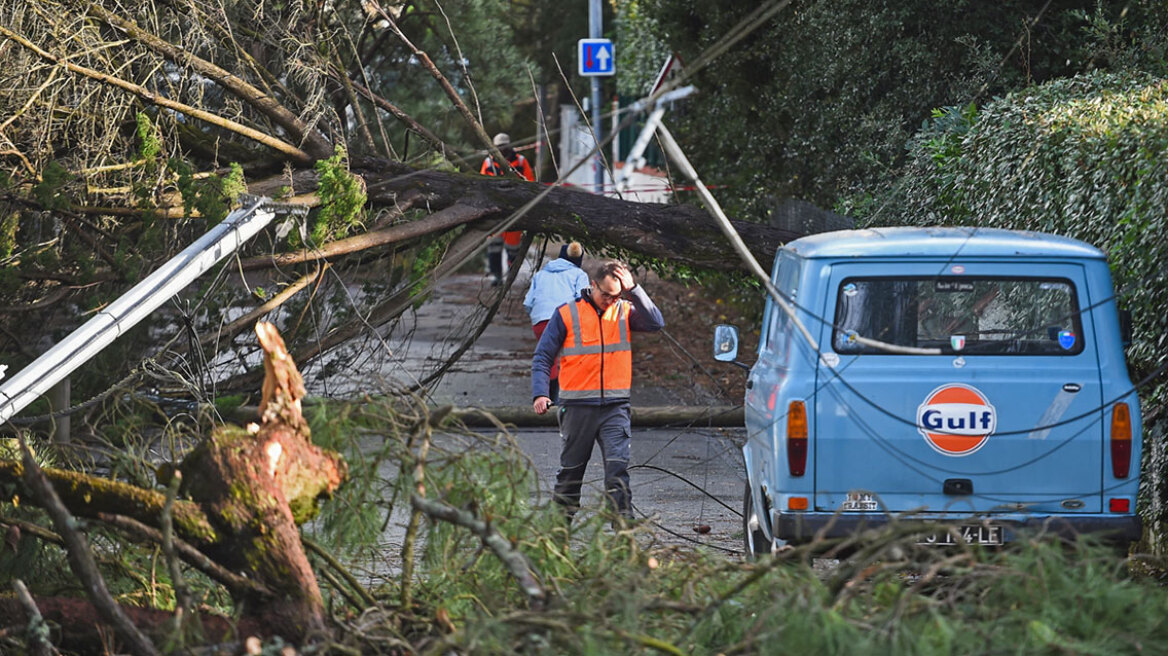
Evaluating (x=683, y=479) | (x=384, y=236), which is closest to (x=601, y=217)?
(x=384, y=236)

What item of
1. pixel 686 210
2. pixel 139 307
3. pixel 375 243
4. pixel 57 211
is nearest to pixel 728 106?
pixel 686 210

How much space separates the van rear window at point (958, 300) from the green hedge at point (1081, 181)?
764 mm

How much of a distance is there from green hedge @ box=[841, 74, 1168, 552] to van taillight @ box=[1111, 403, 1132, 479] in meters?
1.02

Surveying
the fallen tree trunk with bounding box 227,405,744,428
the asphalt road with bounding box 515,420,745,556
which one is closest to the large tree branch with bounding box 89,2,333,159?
the fallen tree trunk with bounding box 227,405,744,428

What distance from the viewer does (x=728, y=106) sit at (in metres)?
16.8

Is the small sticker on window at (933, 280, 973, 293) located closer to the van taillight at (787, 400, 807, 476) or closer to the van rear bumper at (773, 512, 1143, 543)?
the van taillight at (787, 400, 807, 476)

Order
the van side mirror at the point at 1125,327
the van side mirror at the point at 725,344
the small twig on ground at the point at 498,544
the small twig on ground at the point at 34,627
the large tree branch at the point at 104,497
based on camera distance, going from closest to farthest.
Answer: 1. the small twig on ground at the point at 498,544
2. the small twig on ground at the point at 34,627
3. the large tree branch at the point at 104,497
4. the van side mirror at the point at 1125,327
5. the van side mirror at the point at 725,344

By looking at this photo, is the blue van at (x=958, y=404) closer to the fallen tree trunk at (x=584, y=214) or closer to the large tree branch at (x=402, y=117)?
the fallen tree trunk at (x=584, y=214)

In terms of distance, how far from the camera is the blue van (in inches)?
238

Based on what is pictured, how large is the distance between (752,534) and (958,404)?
5.25 ft

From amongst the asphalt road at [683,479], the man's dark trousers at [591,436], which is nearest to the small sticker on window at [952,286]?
the asphalt road at [683,479]

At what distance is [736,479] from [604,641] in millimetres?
6231

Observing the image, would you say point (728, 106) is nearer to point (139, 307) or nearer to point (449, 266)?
point (449, 266)

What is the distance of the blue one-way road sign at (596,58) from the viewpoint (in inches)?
755
